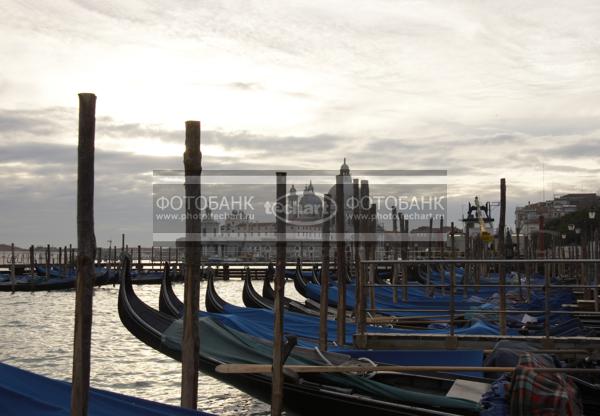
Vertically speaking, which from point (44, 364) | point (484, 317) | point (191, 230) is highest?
point (191, 230)

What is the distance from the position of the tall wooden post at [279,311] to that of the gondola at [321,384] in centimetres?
38

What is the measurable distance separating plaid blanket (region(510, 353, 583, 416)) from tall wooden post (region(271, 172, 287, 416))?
1540 mm

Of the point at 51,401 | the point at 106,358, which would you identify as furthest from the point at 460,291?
the point at 51,401

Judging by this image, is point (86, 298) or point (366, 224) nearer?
point (86, 298)

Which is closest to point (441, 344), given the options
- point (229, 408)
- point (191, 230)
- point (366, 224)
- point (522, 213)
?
point (229, 408)

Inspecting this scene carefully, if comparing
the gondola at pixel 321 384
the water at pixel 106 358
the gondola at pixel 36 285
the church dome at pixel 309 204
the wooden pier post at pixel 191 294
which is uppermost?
the church dome at pixel 309 204

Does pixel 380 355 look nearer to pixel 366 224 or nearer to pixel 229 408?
pixel 229 408

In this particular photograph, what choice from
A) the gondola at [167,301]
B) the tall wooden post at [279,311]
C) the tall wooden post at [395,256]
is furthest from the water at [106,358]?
the tall wooden post at [395,256]

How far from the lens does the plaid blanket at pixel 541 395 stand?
3.73m

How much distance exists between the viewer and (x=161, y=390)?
870 cm

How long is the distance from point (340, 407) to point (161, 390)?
4.16 m

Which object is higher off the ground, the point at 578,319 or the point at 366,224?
the point at 366,224

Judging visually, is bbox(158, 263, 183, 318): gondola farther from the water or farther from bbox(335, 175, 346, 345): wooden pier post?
bbox(335, 175, 346, 345): wooden pier post

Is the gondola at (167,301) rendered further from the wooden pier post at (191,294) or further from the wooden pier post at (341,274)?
the wooden pier post at (191,294)
